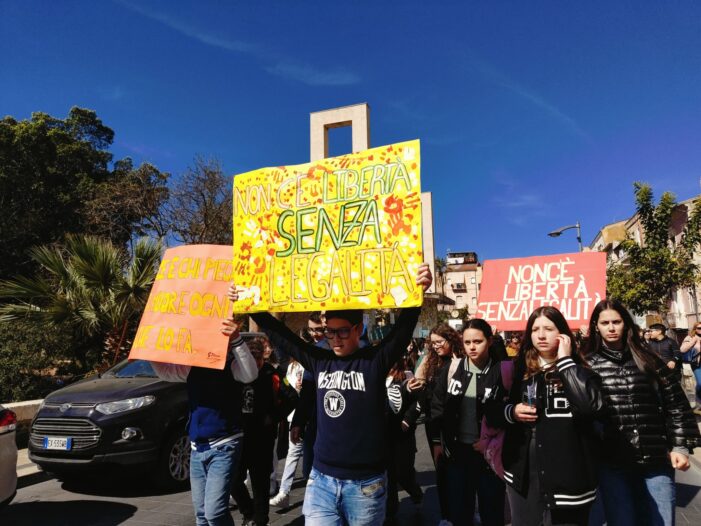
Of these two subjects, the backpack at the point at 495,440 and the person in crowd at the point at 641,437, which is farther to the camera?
the backpack at the point at 495,440

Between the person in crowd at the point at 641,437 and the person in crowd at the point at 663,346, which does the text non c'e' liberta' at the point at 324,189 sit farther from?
the person in crowd at the point at 663,346

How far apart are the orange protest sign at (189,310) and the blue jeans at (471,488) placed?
192cm

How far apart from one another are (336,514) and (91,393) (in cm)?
460

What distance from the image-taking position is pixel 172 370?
4.05 metres

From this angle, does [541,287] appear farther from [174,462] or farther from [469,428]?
[174,462]

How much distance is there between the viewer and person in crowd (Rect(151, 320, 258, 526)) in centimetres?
346

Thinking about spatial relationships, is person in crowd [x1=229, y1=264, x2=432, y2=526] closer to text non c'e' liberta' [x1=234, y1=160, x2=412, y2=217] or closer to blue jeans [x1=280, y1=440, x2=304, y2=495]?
text non c'e' liberta' [x1=234, y1=160, x2=412, y2=217]

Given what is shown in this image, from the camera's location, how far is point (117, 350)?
10477mm

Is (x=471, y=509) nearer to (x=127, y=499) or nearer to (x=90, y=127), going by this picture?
(x=127, y=499)

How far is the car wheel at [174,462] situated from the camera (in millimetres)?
6141

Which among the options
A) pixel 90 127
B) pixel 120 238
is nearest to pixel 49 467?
pixel 120 238

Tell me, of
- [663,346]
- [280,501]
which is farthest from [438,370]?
[663,346]

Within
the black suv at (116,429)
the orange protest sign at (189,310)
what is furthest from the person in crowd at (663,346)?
the orange protest sign at (189,310)

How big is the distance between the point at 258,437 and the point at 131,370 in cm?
314
